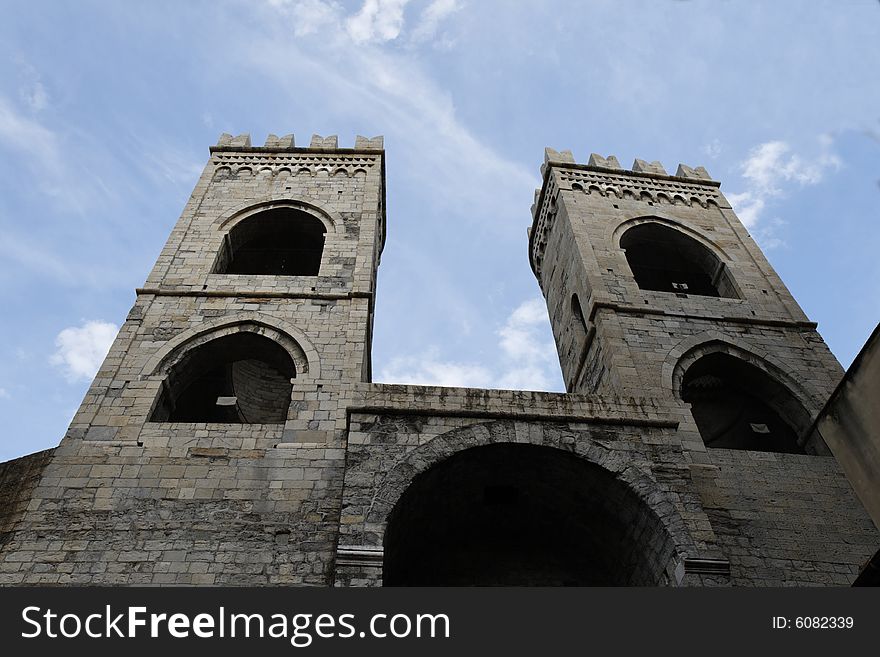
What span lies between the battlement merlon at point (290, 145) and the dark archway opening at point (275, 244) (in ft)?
8.40

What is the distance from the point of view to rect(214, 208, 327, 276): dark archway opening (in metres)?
15.3

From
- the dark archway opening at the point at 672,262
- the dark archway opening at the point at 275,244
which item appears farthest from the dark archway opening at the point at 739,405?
the dark archway opening at the point at 275,244

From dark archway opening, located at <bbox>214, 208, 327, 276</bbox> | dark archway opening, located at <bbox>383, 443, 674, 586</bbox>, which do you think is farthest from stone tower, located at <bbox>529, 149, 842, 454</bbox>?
dark archway opening, located at <bbox>214, 208, 327, 276</bbox>

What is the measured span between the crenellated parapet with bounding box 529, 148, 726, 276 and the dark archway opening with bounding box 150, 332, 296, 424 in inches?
336

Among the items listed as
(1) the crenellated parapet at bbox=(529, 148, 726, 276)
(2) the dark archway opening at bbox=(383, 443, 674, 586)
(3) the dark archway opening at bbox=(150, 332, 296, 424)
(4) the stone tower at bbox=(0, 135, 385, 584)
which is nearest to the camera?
(4) the stone tower at bbox=(0, 135, 385, 584)

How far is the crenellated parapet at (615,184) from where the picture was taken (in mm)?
17891

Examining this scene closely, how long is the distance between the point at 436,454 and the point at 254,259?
962cm

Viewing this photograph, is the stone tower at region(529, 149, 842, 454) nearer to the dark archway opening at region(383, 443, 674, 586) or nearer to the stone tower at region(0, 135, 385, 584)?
the dark archway opening at region(383, 443, 674, 586)

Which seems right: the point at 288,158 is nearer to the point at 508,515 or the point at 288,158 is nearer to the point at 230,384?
the point at 230,384

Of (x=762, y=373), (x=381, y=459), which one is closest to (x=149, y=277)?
(x=381, y=459)

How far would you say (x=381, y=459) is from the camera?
8633 mm
